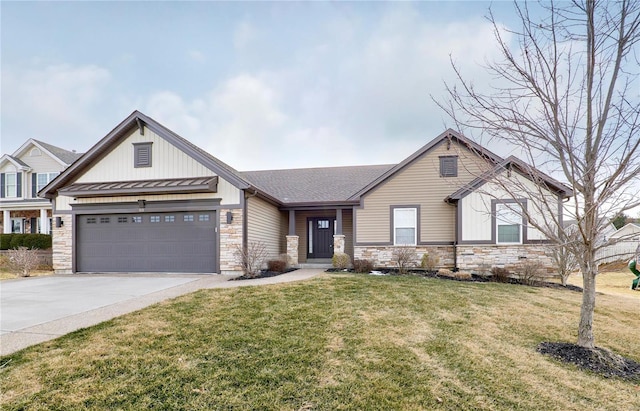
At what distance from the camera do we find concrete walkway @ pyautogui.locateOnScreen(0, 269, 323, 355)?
4.91 metres

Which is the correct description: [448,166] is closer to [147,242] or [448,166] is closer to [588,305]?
[588,305]

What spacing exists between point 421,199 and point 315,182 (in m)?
6.06

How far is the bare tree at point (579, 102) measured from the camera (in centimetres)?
380

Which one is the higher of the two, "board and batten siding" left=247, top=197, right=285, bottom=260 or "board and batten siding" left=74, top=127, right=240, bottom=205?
"board and batten siding" left=74, top=127, right=240, bottom=205

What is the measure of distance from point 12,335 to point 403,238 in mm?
11155

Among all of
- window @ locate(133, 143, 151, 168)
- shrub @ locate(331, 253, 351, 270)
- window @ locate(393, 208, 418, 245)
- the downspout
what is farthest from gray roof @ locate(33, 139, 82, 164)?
window @ locate(393, 208, 418, 245)

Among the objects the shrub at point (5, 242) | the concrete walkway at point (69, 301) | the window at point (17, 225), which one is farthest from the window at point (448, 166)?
→ the window at point (17, 225)

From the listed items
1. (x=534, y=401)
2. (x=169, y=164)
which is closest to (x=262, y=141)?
(x=169, y=164)

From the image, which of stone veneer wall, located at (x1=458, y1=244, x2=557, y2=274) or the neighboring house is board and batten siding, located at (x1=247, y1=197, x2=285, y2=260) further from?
the neighboring house

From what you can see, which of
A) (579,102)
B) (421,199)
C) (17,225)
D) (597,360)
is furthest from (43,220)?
(597,360)

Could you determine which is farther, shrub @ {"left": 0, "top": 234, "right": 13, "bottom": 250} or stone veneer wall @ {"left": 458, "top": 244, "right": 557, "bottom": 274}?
shrub @ {"left": 0, "top": 234, "right": 13, "bottom": 250}

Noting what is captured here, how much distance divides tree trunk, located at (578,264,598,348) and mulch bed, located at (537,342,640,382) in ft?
0.38

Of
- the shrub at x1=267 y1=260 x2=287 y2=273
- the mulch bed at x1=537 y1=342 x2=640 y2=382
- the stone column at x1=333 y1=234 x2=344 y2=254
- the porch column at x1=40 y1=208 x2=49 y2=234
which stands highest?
the porch column at x1=40 y1=208 x2=49 y2=234

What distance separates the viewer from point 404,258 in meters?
11.2
